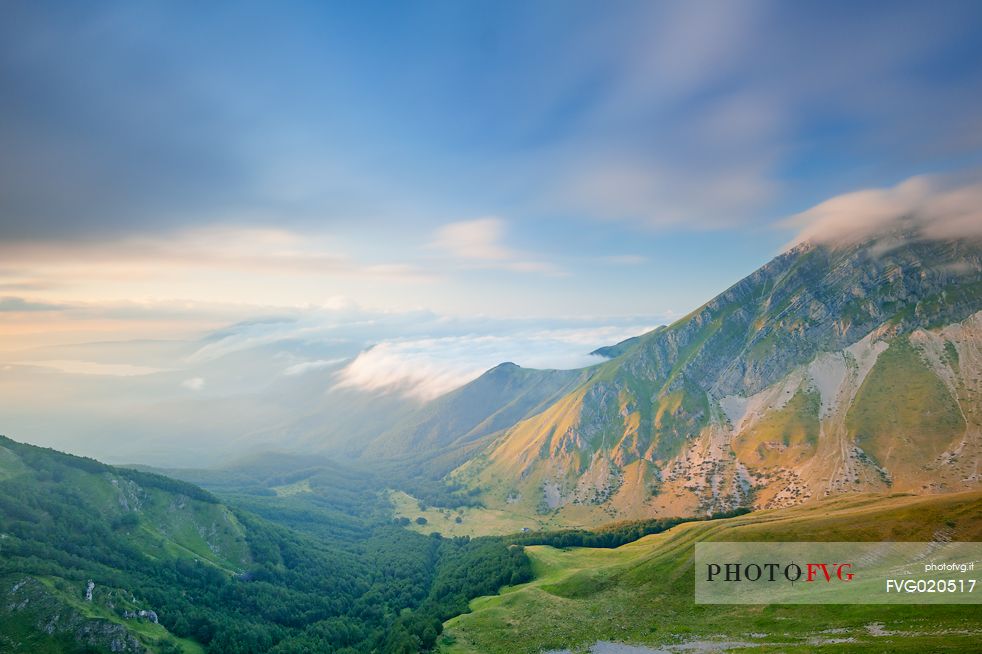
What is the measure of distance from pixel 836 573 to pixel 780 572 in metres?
12.9

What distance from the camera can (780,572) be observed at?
13012 cm

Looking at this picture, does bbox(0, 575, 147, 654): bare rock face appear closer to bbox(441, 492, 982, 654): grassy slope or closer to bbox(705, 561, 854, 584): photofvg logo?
bbox(441, 492, 982, 654): grassy slope

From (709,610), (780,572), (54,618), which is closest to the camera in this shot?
(709,610)

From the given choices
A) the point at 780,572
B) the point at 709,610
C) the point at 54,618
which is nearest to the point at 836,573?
the point at 780,572

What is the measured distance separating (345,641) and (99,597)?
278 feet

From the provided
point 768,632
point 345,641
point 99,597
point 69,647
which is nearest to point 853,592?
point 768,632

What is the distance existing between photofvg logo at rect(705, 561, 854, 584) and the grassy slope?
29.8ft

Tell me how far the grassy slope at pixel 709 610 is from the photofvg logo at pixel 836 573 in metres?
4.28

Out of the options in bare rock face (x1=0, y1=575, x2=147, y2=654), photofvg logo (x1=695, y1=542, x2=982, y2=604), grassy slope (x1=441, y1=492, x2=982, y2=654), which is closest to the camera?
grassy slope (x1=441, y1=492, x2=982, y2=654)

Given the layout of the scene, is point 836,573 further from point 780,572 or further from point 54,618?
point 54,618

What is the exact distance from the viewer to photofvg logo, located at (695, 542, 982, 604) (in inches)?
4068

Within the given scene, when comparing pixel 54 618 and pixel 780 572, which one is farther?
pixel 54 618

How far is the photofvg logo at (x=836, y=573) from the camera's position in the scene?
339 feet

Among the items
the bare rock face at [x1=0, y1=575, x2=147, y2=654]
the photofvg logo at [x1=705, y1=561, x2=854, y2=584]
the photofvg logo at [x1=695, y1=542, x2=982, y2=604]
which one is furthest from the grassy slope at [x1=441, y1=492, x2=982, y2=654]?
the bare rock face at [x1=0, y1=575, x2=147, y2=654]
